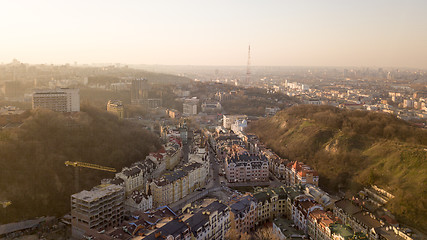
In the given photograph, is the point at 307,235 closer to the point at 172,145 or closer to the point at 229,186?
the point at 229,186

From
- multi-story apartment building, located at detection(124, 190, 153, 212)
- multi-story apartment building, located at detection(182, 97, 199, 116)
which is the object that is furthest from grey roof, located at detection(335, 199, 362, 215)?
multi-story apartment building, located at detection(182, 97, 199, 116)

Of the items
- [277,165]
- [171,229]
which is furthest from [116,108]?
[171,229]

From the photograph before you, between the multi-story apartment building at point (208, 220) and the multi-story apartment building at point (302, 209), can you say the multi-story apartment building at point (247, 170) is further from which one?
the multi-story apartment building at point (208, 220)

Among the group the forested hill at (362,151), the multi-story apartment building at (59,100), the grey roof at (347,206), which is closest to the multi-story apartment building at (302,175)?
the forested hill at (362,151)

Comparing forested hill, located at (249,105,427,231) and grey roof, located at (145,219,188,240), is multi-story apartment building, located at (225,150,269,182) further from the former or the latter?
grey roof, located at (145,219,188,240)

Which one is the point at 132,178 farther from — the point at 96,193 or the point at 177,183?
the point at 96,193

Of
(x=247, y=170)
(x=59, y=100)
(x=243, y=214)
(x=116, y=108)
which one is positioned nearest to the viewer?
(x=243, y=214)
